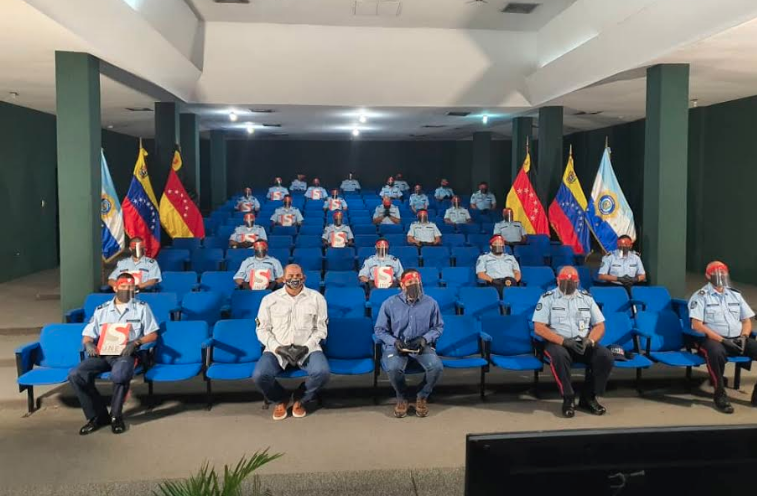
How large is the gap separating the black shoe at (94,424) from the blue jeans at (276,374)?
1192mm

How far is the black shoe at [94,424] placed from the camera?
4887 millimetres

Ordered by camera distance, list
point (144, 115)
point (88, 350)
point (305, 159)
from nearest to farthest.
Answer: point (88, 350)
point (144, 115)
point (305, 159)

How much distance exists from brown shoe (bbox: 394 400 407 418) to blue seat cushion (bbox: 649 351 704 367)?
2.31 m

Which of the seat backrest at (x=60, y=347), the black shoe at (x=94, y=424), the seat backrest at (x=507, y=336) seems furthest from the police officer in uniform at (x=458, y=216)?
the black shoe at (x=94, y=424)

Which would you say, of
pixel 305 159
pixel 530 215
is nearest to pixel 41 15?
pixel 530 215

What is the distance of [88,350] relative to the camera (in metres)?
5.11

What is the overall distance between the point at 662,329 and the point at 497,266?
2516 mm

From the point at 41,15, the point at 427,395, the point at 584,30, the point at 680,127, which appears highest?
the point at 584,30

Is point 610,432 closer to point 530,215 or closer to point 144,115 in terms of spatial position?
point 530,215

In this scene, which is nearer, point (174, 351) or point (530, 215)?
point (174, 351)

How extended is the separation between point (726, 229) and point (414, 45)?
657 cm

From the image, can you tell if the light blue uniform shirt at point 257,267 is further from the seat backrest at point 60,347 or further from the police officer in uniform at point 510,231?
the police officer in uniform at point 510,231

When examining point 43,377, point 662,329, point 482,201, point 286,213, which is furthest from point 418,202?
point 43,377

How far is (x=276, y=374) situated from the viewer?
5219 millimetres
